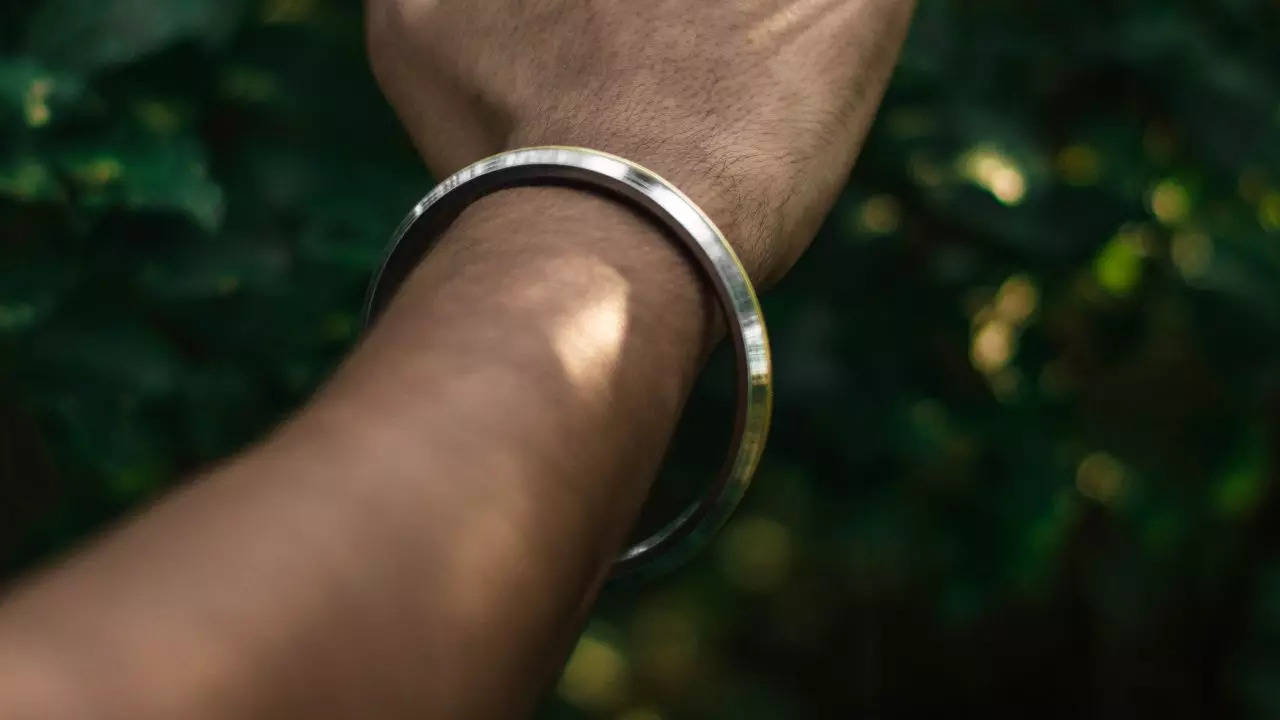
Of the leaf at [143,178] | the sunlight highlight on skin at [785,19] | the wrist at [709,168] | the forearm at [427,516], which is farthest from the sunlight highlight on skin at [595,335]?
the leaf at [143,178]

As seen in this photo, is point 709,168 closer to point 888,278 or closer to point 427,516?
point 427,516

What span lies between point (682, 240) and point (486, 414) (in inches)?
7.3

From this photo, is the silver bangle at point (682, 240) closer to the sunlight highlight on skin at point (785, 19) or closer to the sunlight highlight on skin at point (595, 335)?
the sunlight highlight on skin at point (595, 335)

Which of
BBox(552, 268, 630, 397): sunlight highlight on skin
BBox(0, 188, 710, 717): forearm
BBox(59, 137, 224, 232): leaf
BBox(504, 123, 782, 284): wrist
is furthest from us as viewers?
BBox(59, 137, 224, 232): leaf

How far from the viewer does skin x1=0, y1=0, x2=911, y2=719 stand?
1.59 feet

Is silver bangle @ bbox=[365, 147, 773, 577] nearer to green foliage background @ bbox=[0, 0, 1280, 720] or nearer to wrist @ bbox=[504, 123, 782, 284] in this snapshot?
wrist @ bbox=[504, 123, 782, 284]

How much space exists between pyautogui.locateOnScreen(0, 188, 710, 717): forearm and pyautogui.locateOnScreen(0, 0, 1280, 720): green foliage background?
1.27 feet

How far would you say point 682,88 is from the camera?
0.83 metres

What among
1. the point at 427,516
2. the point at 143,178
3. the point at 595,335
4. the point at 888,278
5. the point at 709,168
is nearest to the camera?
the point at 427,516

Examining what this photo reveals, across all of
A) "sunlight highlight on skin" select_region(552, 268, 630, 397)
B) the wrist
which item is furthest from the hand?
"sunlight highlight on skin" select_region(552, 268, 630, 397)

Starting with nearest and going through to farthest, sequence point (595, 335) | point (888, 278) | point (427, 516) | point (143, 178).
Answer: point (427, 516)
point (595, 335)
point (143, 178)
point (888, 278)

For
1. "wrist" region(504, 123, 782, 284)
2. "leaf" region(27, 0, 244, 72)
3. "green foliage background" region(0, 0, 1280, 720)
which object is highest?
"leaf" region(27, 0, 244, 72)

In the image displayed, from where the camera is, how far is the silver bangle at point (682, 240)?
71 cm

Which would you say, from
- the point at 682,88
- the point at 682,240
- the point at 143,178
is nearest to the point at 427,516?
the point at 682,240
